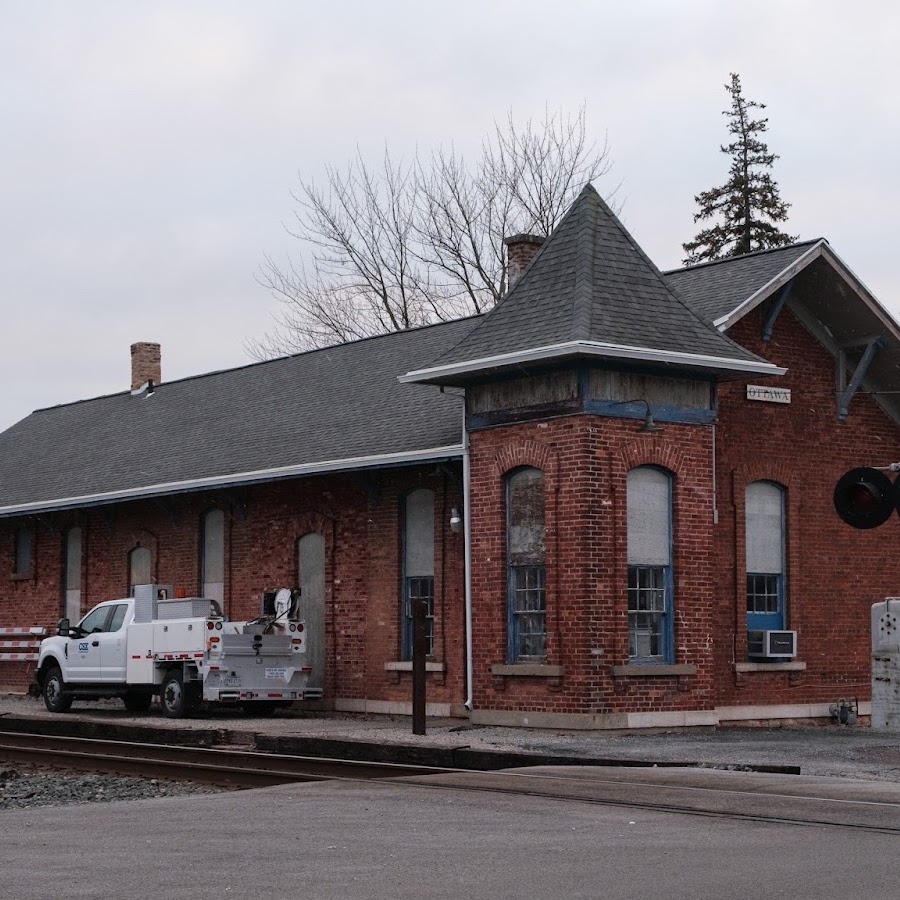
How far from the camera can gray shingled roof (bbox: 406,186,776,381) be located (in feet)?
67.8

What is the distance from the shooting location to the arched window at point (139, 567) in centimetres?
2973

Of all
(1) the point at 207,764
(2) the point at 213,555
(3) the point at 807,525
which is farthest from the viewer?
(2) the point at 213,555

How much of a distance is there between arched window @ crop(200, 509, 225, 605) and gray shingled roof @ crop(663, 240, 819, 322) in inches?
345

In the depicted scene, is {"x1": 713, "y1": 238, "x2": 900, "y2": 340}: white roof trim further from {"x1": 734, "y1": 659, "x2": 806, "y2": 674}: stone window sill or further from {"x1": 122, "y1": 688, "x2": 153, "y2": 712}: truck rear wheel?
{"x1": 122, "y1": 688, "x2": 153, "y2": 712}: truck rear wheel

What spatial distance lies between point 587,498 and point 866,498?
18.4 feet

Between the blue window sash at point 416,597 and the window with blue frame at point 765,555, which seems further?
the blue window sash at point 416,597

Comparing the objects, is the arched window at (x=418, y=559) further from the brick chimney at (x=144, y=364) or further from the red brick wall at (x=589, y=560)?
the brick chimney at (x=144, y=364)

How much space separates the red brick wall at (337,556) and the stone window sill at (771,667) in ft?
12.4

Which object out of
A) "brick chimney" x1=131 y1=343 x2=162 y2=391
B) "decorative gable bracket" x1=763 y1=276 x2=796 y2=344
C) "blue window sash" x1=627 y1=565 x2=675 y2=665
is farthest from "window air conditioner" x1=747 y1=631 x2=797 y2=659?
"brick chimney" x1=131 y1=343 x2=162 y2=391

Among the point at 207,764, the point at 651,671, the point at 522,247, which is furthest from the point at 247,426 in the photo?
the point at 207,764

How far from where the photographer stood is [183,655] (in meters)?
24.1

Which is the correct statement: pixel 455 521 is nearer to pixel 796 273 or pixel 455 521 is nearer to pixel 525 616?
pixel 525 616

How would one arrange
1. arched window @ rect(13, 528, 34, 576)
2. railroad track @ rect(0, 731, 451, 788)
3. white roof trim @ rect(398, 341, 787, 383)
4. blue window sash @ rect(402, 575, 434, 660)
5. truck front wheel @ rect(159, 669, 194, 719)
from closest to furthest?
1. railroad track @ rect(0, 731, 451, 788)
2. white roof trim @ rect(398, 341, 787, 383)
3. blue window sash @ rect(402, 575, 434, 660)
4. truck front wheel @ rect(159, 669, 194, 719)
5. arched window @ rect(13, 528, 34, 576)

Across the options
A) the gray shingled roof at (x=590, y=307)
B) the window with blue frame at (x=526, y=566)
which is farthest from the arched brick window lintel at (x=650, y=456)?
the gray shingled roof at (x=590, y=307)
